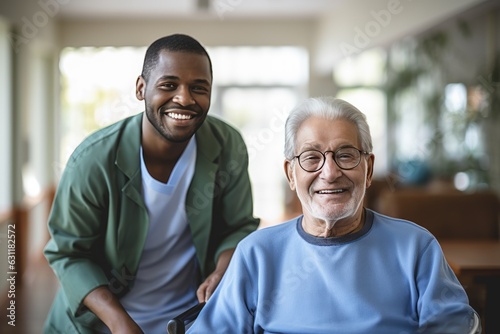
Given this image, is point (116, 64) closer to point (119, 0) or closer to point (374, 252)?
point (119, 0)

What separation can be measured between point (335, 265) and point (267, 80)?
7.54 meters

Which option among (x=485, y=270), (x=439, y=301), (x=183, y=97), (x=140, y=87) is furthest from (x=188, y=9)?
(x=439, y=301)

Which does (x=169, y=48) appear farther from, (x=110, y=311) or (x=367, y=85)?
(x=367, y=85)

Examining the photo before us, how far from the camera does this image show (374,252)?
172cm

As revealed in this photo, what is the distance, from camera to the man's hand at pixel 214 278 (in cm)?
192

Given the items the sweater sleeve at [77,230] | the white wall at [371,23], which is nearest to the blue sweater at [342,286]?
the sweater sleeve at [77,230]

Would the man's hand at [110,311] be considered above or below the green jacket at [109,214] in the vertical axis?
below

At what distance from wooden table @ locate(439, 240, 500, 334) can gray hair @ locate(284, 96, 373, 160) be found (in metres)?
1.21

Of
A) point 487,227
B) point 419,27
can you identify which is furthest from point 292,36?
point 487,227

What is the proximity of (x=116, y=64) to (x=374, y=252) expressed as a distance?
282 inches

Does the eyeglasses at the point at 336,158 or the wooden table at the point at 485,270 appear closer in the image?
the eyeglasses at the point at 336,158

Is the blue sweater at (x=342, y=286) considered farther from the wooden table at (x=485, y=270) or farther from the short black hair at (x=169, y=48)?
the wooden table at (x=485, y=270)

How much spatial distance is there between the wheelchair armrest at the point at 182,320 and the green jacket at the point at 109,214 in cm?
17

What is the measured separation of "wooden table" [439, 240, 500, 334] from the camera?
269cm
